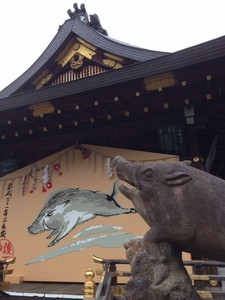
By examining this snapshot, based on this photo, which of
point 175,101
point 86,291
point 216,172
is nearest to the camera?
point 86,291

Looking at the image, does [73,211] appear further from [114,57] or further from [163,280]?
[163,280]

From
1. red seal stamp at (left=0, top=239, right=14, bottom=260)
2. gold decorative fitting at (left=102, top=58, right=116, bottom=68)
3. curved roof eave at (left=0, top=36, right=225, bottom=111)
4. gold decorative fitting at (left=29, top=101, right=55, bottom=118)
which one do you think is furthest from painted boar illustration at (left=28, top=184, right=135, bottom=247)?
gold decorative fitting at (left=102, top=58, right=116, bottom=68)

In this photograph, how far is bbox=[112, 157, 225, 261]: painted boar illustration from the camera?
7.75 ft

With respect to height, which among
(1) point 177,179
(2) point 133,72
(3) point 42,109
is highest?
(2) point 133,72

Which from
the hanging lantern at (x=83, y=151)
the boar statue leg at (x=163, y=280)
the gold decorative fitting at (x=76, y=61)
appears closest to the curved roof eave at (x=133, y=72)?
the hanging lantern at (x=83, y=151)

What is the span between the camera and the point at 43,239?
6641 millimetres

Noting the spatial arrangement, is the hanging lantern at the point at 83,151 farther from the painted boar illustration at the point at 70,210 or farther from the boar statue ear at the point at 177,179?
the boar statue ear at the point at 177,179

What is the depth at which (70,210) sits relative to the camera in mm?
6609

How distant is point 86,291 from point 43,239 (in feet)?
8.80

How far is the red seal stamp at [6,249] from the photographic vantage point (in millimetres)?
6904

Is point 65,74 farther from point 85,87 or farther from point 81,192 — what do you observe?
point 81,192

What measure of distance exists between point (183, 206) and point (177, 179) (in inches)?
8.8

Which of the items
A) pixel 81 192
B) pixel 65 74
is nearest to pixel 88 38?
pixel 65 74

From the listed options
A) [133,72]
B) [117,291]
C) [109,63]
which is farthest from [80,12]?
[117,291]
